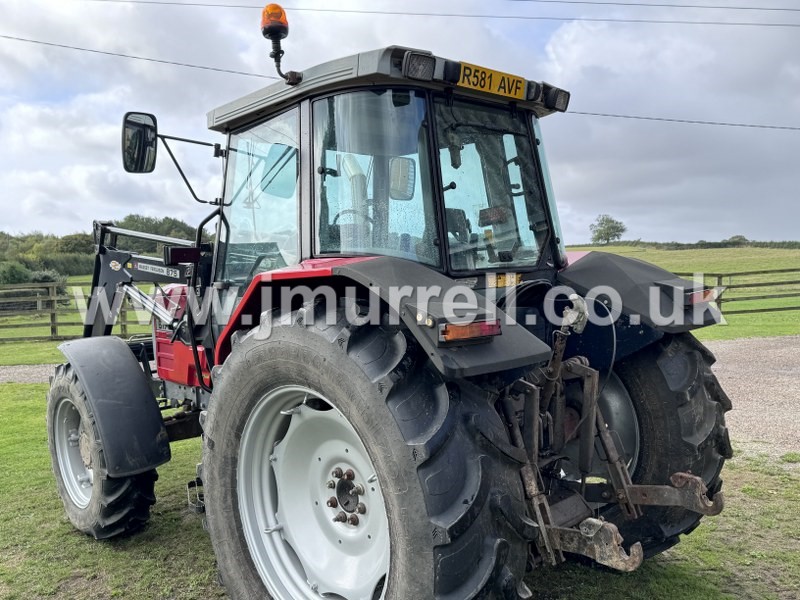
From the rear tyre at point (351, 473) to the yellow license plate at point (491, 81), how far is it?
123cm

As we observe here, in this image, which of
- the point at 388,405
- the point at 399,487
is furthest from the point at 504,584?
the point at 388,405

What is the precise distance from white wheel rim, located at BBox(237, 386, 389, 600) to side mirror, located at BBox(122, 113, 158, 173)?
1.71 meters

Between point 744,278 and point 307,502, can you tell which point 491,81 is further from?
point 744,278

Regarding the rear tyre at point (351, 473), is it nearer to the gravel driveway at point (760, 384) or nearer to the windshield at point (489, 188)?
the windshield at point (489, 188)

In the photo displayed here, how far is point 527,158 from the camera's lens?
132 inches

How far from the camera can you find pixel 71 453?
4391mm

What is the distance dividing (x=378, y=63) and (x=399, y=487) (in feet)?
5.40

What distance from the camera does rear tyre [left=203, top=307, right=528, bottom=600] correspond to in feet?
6.80

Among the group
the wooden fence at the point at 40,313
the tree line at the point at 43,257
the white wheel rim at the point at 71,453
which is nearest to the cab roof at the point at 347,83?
the white wheel rim at the point at 71,453

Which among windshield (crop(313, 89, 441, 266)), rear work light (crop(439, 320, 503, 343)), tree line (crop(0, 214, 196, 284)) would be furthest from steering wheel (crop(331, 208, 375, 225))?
tree line (crop(0, 214, 196, 284))

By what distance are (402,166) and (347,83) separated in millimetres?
430

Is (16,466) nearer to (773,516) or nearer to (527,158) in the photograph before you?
(527,158)

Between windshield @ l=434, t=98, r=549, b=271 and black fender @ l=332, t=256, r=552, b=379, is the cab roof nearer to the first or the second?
windshield @ l=434, t=98, r=549, b=271

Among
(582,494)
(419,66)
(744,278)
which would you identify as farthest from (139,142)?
(744,278)
